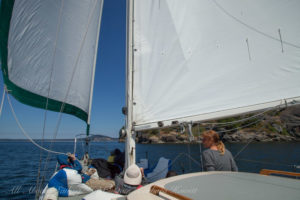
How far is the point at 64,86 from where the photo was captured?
13.5 ft

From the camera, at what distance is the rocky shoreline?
3.40m

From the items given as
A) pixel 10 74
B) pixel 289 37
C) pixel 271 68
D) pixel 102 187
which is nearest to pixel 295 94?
pixel 271 68

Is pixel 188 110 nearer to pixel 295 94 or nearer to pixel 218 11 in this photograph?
pixel 295 94

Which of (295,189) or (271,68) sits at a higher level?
(271,68)

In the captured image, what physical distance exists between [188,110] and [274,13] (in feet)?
7.95

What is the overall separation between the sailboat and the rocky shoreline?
54cm

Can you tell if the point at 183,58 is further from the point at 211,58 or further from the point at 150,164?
the point at 150,164

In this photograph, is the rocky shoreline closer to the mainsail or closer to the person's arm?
the person's arm

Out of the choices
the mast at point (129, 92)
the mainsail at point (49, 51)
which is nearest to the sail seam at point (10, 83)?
the mainsail at point (49, 51)

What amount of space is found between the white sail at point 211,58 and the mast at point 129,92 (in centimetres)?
11

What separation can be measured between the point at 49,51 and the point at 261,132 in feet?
186

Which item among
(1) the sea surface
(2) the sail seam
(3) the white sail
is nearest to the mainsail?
(2) the sail seam

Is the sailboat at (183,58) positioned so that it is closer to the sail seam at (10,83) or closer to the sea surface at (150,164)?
the sail seam at (10,83)

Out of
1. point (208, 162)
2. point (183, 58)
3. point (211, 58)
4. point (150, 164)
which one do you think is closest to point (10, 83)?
point (183, 58)
